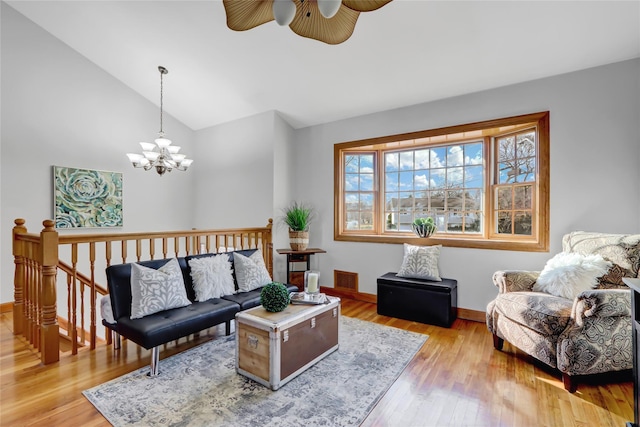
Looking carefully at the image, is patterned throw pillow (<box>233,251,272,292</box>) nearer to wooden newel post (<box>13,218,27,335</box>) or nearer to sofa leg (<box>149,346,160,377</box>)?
sofa leg (<box>149,346,160,377</box>)

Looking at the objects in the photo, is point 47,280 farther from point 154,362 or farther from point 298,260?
point 298,260

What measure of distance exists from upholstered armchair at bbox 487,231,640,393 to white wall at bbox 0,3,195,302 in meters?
5.11

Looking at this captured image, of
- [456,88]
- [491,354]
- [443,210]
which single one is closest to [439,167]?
[443,210]

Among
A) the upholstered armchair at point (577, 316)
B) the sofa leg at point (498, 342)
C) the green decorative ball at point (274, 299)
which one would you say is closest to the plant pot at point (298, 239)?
the green decorative ball at point (274, 299)

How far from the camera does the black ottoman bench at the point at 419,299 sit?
127 inches

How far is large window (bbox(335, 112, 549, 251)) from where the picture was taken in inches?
130

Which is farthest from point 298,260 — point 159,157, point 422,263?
point 159,157

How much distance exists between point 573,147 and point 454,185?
125cm

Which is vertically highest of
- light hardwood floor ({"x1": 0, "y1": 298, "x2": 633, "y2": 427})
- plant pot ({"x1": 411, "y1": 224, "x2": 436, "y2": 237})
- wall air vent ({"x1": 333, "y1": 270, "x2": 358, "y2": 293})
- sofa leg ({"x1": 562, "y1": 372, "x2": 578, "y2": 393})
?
plant pot ({"x1": 411, "y1": 224, "x2": 436, "y2": 237})

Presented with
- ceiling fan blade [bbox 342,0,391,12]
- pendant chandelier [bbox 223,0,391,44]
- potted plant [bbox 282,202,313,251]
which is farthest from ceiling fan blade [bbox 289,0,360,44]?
potted plant [bbox 282,202,313,251]

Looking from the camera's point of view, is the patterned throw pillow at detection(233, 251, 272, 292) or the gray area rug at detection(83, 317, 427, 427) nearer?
the gray area rug at detection(83, 317, 427, 427)

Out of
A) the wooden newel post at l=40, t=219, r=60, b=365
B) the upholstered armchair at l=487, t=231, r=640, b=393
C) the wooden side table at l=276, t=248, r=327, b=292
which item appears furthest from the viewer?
the wooden side table at l=276, t=248, r=327, b=292

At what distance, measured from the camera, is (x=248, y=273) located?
3.18 metres

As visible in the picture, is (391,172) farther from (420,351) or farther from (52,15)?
(52,15)
